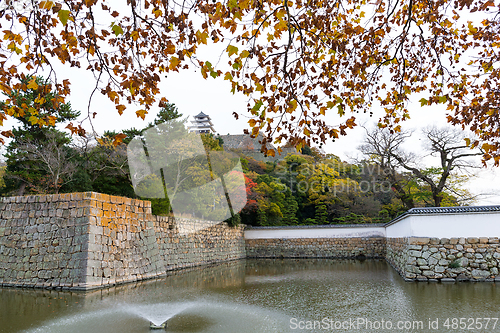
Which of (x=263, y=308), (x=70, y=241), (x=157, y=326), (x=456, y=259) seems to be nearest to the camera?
(x=157, y=326)

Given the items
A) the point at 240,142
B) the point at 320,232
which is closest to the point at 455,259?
the point at 320,232

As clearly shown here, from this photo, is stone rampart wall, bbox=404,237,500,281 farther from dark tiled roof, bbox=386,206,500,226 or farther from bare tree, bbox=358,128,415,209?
bare tree, bbox=358,128,415,209

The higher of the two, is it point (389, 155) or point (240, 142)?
point (240, 142)

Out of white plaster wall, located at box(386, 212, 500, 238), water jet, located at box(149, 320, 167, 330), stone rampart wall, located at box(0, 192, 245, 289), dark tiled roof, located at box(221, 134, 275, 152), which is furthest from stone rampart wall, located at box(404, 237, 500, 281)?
dark tiled roof, located at box(221, 134, 275, 152)

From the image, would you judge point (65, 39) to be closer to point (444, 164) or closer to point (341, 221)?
point (444, 164)

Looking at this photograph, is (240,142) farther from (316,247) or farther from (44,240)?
(44,240)

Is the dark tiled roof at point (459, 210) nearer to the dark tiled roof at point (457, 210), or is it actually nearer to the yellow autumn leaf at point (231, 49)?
the dark tiled roof at point (457, 210)

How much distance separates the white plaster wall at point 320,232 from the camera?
1533 centimetres

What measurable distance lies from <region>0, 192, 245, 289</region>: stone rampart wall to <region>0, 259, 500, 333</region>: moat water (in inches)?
18.4

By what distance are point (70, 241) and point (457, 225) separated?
7669mm

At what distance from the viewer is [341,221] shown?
19.2 meters

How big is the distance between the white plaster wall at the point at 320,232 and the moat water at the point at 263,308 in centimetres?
934

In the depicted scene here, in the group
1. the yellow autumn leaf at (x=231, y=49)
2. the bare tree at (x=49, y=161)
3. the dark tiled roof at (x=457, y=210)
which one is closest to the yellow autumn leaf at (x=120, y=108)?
the yellow autumn leaf at (x=231, y=49)

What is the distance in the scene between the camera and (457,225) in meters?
6.68
